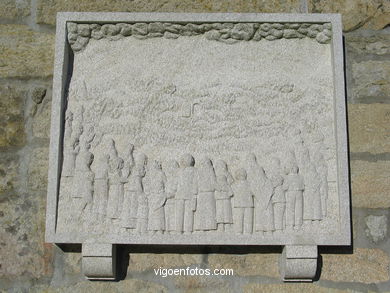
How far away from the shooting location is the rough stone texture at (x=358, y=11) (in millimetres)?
2676

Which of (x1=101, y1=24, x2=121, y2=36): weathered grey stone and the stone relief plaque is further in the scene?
(x1=101, y1=24, x2=121, y2=36): weathered grey stone

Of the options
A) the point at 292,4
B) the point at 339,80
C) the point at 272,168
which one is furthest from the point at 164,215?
the point at 292,4

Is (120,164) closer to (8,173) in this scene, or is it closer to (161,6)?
(8,173)

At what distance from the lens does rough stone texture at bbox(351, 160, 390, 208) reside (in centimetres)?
250

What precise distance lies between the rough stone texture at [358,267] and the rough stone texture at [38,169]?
1400 mm

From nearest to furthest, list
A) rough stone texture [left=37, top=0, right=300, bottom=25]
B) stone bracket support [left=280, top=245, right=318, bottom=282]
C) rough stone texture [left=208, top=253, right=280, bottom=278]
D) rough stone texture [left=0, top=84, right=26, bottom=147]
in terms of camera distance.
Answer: stone bracket support [left=280, top=245, right=318, bottom=282], rough stone texture [left=208, top=253, right=280, bottom=278], rough stone texture [left=0, top=84, right=26, bottom=147], rough stone texture [left=37, top=0, right=300, bottom=25]

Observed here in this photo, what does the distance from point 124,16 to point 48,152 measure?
0.76 meters

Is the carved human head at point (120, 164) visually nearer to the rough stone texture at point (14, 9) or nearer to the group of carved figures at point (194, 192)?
the group of carved figures at point (194, 192)

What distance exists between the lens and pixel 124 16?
2.53 metres

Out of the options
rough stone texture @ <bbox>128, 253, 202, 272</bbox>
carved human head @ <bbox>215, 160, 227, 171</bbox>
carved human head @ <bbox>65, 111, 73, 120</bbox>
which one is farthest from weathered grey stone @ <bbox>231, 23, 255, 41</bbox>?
rough stone texture @ <bbox>128, 253, 202, 272</bbox>

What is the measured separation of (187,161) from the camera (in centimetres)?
245

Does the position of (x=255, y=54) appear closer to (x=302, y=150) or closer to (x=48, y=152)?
(x=302, y=150)

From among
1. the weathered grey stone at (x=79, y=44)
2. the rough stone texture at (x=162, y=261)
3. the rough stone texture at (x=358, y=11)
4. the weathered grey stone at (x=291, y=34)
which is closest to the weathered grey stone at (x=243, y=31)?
the weathered grey stone at (x=291, y=34)

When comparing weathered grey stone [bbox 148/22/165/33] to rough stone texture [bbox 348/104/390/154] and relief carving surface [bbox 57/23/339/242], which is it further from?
rough stone texture [bbox 348/104/390/154]
